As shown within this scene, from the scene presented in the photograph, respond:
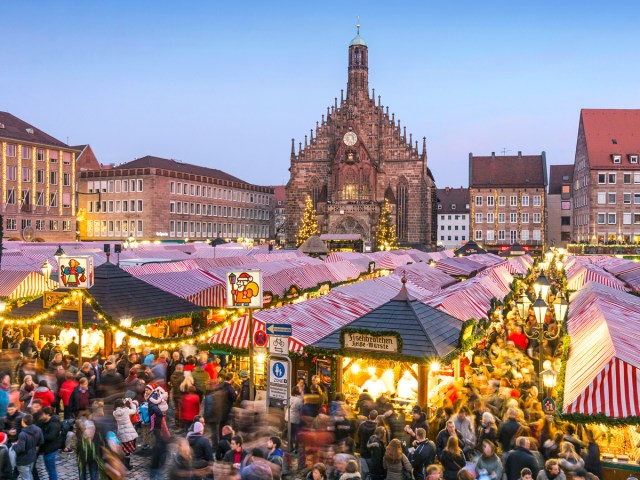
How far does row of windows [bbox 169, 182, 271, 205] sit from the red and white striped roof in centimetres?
6320

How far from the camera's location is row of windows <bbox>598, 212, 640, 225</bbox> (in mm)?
64500

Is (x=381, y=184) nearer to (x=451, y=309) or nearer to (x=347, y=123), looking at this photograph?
(x=347, y=123)

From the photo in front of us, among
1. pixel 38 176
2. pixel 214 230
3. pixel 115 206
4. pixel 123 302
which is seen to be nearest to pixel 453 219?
pixel 214 230

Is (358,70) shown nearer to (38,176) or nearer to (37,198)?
(38,176)

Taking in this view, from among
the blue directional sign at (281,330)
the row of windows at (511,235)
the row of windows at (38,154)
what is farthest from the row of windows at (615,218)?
the blue directional sign at (281,330)

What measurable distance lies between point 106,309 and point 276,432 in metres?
6.59

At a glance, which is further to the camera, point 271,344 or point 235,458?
point 271,344

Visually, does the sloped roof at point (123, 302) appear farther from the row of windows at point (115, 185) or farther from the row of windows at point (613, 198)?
the row of windows at point (613, 198)

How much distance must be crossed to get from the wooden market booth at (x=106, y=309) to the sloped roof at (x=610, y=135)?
195ft

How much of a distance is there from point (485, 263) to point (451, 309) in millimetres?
19409

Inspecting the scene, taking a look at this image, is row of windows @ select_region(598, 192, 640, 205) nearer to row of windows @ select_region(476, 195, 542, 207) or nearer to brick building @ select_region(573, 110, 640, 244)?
brick building @ select_region(573, 110, 640, 244)

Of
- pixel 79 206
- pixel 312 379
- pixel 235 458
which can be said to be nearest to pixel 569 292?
pixel 312 379

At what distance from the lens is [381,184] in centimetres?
7331

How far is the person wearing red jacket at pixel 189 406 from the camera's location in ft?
34.2
